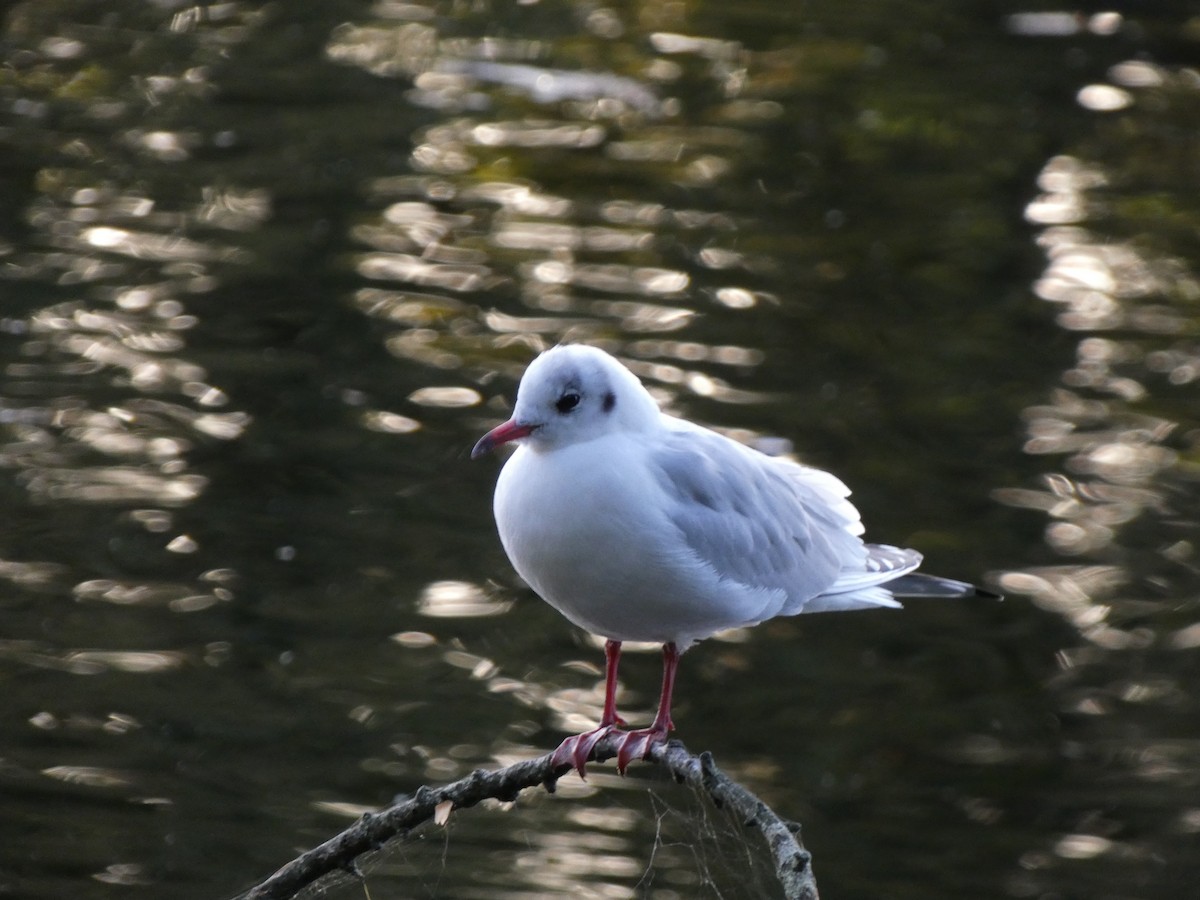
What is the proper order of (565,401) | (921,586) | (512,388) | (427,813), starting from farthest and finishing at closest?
1. (512,388)
2. (921,586)
3. (565,401)
4. (427,813)

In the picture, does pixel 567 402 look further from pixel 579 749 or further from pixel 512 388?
pixel 512 388

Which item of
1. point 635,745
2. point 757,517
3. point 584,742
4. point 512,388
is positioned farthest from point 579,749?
point 512,388

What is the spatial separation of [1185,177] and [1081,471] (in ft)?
15.2

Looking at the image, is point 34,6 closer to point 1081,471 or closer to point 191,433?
point 191,433

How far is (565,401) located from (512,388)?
6.21 m

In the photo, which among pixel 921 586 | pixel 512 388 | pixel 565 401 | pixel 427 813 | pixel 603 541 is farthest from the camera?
pixel 512 388

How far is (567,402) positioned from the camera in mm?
4785

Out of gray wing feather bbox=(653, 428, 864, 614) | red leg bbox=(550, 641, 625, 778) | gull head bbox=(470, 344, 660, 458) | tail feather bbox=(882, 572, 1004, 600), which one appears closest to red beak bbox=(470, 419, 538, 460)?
gull head bbox=(470, 344, 660, 458)

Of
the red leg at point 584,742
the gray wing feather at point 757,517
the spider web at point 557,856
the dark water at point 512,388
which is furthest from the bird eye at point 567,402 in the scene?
the spider web at point 557,856

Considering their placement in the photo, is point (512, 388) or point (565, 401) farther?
point (512, 388)

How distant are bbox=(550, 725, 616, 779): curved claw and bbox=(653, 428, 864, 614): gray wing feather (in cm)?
54

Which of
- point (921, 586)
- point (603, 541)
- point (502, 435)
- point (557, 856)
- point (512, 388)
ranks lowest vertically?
point (557, 856)

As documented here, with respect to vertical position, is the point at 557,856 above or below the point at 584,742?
below

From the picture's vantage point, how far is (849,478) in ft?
34.2
